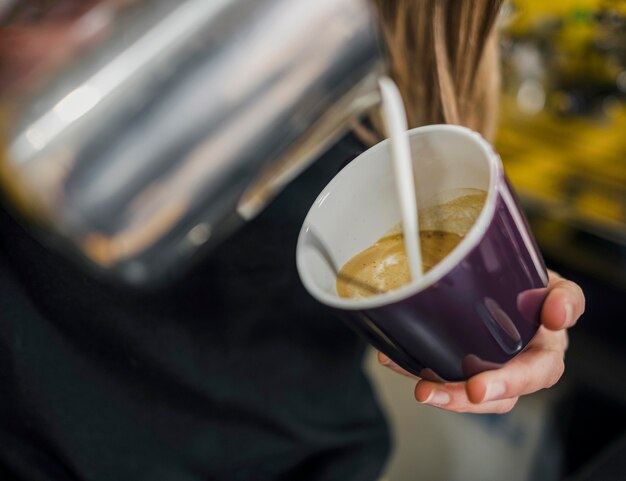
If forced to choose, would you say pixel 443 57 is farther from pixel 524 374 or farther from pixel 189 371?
pixel 189 371

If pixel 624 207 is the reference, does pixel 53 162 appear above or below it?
above

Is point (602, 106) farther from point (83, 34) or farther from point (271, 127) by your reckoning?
point (83, 34)

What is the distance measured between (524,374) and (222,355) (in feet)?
0.99

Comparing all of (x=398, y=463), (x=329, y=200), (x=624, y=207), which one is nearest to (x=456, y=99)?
(x=329, y=200)

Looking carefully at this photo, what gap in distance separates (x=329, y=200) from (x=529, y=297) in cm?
13

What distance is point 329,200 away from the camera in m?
0.40

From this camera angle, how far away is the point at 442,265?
322 millimetres

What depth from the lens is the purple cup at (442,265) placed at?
330 mm

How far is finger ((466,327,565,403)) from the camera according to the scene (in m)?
0.39

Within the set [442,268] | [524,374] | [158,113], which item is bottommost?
[524,374]

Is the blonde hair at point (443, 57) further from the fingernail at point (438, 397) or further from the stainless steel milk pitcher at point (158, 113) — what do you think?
the fingernail at point (438, 397)

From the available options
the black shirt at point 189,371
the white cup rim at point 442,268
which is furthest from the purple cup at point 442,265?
the black shirt at point 189,371

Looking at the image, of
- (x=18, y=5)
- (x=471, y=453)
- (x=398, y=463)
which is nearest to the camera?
(x=18, y=5)

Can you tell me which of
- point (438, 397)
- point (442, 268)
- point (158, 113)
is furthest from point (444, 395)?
point (158, 113)
